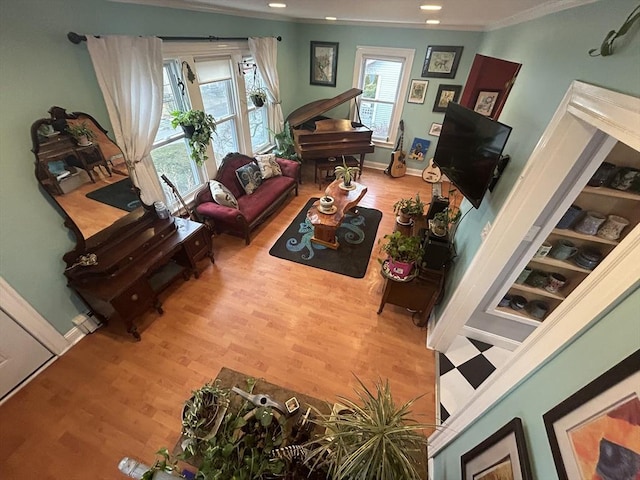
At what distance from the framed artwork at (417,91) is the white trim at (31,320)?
5.61 meters

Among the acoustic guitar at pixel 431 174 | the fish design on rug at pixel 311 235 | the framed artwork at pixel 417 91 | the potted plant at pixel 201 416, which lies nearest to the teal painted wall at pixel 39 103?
the potted plant at pixel 201 416

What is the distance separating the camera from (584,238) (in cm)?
167

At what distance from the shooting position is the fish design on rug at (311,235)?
136 inches

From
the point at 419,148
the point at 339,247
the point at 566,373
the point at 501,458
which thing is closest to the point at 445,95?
the point at 419,148

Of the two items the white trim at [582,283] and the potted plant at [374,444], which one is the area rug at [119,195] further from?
the white trim at [582,283]

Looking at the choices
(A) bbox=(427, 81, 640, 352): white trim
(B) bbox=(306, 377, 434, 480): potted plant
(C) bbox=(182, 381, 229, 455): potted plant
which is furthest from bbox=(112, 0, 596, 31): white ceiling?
(C) bbox=(182, 381, 229, 455): potted plant

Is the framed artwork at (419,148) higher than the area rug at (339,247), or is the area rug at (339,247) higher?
the framed artwork at (419,148)

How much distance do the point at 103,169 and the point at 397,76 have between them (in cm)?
471

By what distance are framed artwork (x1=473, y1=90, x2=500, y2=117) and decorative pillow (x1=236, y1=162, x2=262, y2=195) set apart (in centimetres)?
292

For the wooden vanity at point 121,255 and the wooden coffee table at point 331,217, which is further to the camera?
the wooden coffee table at point 331,217

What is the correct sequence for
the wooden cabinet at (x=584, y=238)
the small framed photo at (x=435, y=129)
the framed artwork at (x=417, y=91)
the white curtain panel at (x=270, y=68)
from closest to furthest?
Result: the wooden cabinet at (x=584, y=238), the white curtain panel at (x=270, y=68), the framed artwork at (x=417, y=91), the small framed photo at (x=435, y=129)

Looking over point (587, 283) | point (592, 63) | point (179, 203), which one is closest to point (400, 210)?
point (592, 63)

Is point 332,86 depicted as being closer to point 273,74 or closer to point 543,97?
point 273,74

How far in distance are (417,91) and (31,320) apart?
5.77m
